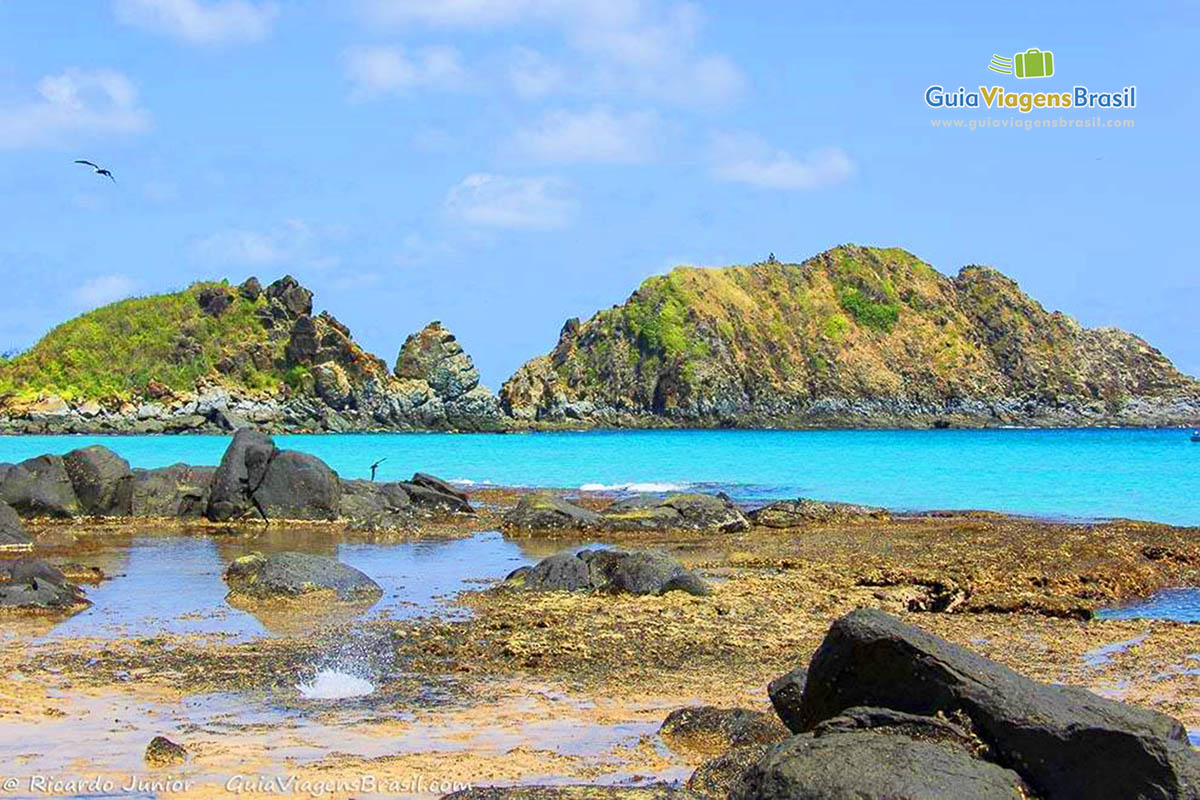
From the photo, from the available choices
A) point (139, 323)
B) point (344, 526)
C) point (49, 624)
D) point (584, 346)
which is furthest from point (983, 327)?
point (49, 624)

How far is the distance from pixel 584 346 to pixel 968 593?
13842cm

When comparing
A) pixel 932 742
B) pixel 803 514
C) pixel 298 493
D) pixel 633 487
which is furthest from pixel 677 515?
pixel 932 742

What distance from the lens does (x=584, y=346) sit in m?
156

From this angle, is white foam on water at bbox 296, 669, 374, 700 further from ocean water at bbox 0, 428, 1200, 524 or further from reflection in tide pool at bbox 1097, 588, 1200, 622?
ocean water at bbox 0, 428, 1200, 524

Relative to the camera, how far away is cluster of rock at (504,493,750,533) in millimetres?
30844

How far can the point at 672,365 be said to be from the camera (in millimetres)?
149625

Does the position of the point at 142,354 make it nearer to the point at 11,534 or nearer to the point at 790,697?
the point at 11,534

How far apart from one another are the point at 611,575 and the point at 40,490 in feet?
60.8

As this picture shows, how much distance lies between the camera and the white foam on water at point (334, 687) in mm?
11438

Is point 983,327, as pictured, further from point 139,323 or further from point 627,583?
point 627,583

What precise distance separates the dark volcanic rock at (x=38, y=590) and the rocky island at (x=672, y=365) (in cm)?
9708

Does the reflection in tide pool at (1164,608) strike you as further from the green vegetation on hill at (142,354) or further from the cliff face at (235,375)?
the green vegetation on hill at (142,354)

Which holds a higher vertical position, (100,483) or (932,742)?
(100,483)

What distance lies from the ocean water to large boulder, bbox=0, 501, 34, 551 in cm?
2633
